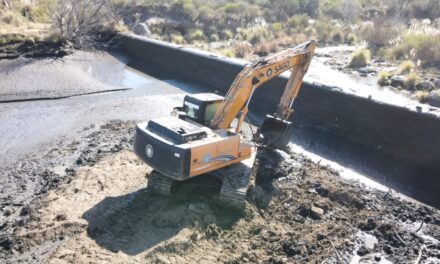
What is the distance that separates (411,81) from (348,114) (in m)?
4.41

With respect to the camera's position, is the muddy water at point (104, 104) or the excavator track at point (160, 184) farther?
the muddy water at point (104, 104)

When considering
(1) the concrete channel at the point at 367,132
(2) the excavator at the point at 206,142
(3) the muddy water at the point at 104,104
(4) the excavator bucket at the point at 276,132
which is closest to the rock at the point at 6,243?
(2) the excavator at the point at 206,142

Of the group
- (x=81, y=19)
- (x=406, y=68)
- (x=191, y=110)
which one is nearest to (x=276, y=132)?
(x=191, y=110)

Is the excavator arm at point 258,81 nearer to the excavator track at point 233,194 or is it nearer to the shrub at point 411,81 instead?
the excavator track at point 233,194

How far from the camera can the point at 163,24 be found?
2164 cm

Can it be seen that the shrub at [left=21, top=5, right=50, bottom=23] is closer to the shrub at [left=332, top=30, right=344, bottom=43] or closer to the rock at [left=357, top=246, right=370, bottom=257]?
the shrub at [left=332, top=30, right=344, bottom=43]

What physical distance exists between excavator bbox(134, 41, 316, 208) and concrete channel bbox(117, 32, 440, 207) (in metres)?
3.02

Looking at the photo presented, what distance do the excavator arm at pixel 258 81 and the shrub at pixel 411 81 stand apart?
6.79m

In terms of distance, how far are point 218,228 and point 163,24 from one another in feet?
57.5

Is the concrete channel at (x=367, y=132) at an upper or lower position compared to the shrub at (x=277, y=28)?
lower

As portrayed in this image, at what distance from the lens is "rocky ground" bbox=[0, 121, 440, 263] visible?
18.1 feet

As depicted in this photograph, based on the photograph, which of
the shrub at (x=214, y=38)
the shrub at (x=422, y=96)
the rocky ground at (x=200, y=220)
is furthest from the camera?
the shrub at (x=214, y=38)

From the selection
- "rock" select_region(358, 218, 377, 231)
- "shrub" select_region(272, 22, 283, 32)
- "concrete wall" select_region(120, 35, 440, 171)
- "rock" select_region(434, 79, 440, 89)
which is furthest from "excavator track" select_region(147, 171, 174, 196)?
"shrub" select_region(272, 22, 283, 32)

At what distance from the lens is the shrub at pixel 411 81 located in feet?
44.1
